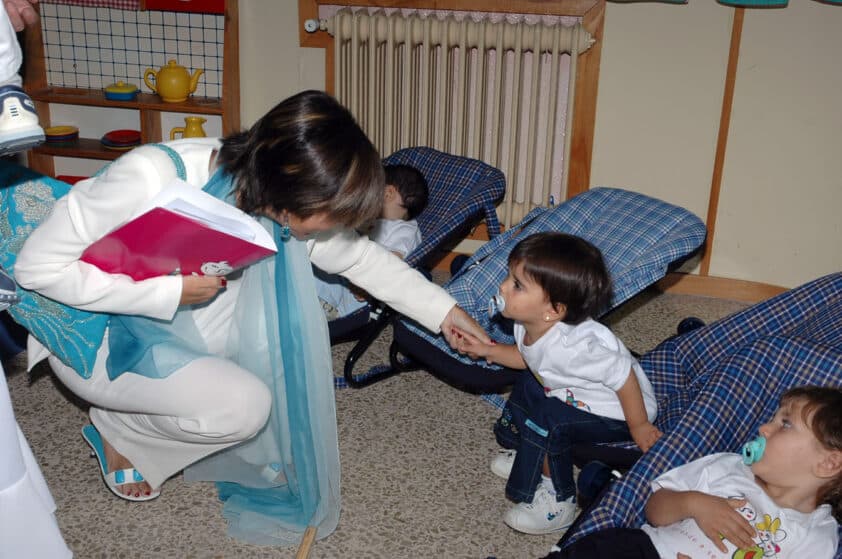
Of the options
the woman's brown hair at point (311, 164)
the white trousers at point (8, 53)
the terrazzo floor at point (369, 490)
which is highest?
the white trousers at point (8, 53)

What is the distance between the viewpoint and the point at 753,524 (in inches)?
66.7

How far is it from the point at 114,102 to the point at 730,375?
106 inches

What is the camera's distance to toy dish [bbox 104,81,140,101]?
143 inches

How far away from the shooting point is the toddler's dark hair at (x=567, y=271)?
2029 mm

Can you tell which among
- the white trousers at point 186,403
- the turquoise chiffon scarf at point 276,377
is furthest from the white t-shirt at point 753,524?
the white trousers at point 186,403

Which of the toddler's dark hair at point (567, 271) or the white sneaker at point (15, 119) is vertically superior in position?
the white sneaker at point (15, 119)

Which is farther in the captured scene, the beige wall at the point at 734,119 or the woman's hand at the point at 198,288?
the beige wall at the point at 734,119

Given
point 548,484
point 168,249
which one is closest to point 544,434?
point 548,484

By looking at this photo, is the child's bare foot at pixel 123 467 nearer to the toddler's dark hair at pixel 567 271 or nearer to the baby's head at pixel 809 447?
the toddler's dark hair at pixel 567 271

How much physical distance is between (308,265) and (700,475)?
3.04ft

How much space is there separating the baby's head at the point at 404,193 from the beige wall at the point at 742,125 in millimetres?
854

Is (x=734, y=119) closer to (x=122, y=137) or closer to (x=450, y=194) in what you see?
(x=450, y=194)

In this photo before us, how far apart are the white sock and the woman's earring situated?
86cm

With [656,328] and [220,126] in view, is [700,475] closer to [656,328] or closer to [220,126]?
[656,328]
